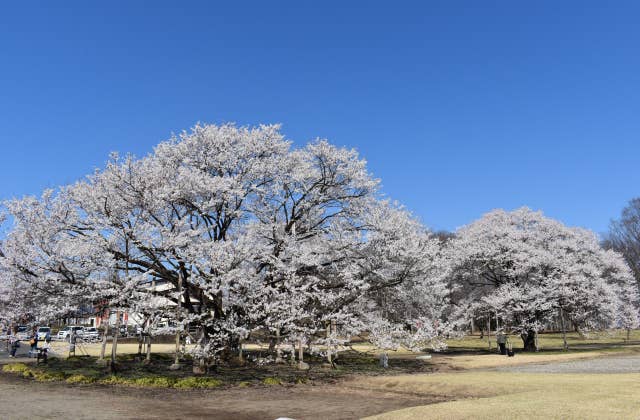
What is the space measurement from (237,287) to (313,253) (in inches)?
193

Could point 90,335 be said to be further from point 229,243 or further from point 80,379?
point 229,243

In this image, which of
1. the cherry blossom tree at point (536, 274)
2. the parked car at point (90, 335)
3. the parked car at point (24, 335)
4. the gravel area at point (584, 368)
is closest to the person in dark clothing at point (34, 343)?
the parked car at point (24, 335)

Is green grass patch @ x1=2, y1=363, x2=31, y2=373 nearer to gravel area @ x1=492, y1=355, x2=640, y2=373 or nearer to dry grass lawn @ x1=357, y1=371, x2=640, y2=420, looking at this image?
dry grass lawn @ x1=357, y1=371, x2=640, y2=420

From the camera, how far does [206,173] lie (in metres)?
22.8

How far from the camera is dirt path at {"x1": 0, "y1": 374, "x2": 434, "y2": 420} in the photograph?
1330 cm

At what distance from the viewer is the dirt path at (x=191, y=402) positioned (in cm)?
1330

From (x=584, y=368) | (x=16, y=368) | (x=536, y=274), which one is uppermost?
(x=536, y=274)

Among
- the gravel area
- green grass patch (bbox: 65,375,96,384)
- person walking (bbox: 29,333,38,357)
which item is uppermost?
person walking (bbox: 29,333,38,357)

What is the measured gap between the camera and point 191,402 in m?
15.8

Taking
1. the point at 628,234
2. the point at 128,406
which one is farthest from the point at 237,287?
the point at 628,234

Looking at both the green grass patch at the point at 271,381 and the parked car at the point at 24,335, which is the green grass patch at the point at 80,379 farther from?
the green grass patch at the point at 271,381

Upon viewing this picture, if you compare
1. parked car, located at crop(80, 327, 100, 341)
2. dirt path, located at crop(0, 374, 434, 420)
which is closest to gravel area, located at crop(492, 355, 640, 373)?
dirt path, located at crop(0, 374, 434, 420)

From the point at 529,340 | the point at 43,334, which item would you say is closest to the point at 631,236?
the point at 529,340

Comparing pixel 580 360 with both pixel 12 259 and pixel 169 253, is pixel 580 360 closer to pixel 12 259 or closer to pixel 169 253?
pixel 169 253
